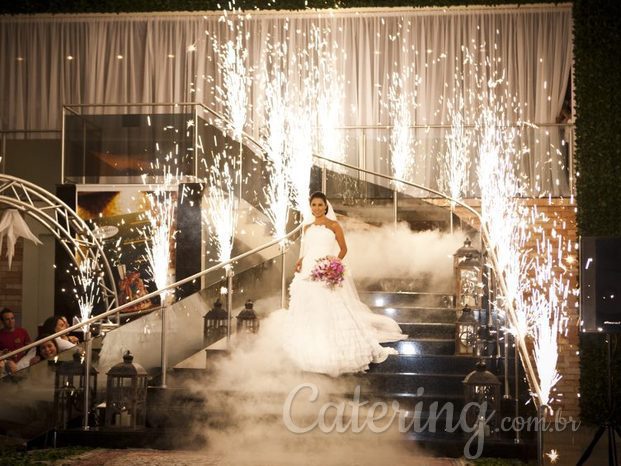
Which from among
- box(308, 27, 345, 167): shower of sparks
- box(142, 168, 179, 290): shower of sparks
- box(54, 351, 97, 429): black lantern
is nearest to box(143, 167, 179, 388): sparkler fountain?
box(142, 168, 179, 290): shower of sparks

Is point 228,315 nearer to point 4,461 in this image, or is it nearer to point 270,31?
point 4,461

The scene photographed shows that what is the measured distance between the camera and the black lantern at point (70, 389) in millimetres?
Result: 6809

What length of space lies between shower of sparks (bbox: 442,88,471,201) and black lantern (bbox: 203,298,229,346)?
14.3 feet

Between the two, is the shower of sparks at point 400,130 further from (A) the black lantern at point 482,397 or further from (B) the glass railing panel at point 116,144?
(A) the black lantern at point 482,397

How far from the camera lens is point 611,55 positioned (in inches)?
439

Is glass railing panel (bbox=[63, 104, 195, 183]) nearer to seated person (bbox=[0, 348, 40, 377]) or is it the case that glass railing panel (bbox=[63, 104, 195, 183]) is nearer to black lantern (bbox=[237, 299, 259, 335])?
black lantern (bbox=[237, 299, 259, 335])

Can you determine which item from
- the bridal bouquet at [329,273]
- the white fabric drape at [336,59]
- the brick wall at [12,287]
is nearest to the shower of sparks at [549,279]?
the white fabric drape at [336,59]

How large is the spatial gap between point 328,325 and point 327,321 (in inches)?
1.7

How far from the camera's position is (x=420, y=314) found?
8664 mm

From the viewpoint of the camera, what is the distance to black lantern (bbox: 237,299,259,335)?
26.9 ft

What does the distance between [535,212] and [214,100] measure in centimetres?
466

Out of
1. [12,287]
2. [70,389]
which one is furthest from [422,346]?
[12,287]

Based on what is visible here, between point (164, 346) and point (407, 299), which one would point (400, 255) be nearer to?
point (407, 299)

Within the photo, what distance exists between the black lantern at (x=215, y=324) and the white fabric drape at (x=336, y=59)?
4016 millimetres
